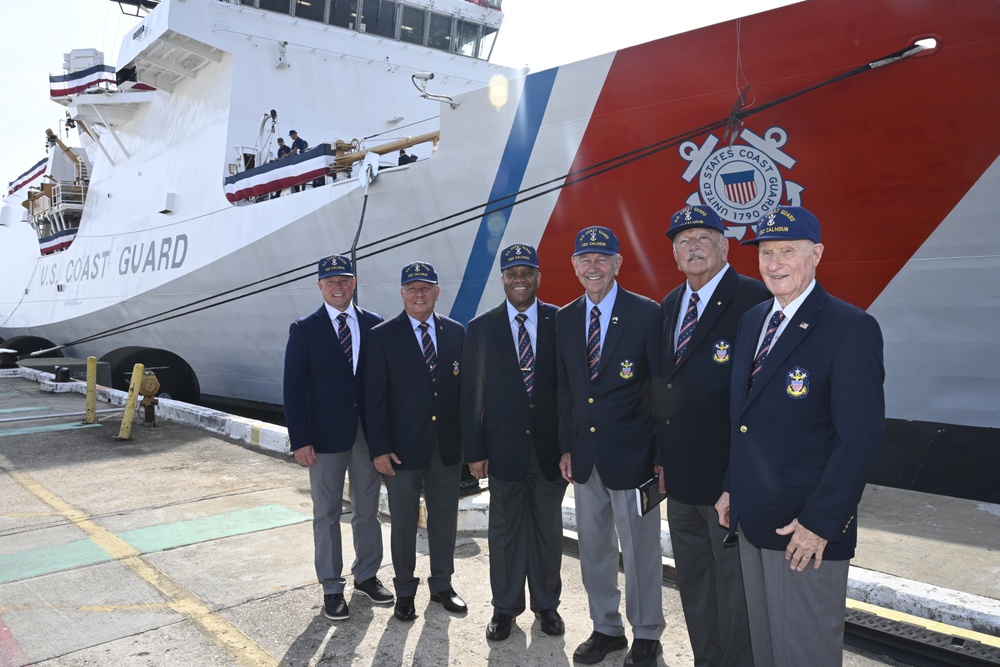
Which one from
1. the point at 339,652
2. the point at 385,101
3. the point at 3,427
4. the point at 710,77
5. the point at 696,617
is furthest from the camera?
the point at 385,101

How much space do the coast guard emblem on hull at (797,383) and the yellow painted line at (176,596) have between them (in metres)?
2.11

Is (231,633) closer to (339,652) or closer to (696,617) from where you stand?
(339,652)

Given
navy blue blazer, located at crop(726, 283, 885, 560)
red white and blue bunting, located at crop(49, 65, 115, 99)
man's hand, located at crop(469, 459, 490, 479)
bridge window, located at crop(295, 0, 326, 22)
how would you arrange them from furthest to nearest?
red white and blue bunting, located at crop(49, 65, 115, 99) < bridge window, located at crop(295, 0, 326, 22) < man's hand, located at crop(469, 459, 490, 479) < navy blue blazer, located at crop(726, 283, 885, 560)

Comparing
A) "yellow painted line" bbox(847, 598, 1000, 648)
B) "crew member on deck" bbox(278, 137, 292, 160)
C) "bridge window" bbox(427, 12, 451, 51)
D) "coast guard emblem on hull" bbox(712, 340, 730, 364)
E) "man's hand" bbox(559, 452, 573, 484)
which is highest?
"bridge window" bbox(427, 12, 451, 51)

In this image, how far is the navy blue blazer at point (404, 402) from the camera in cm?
324

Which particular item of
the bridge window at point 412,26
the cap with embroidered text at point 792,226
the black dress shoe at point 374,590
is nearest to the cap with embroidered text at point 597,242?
the cap with embroidered text at point 792,226

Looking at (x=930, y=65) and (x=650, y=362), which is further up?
(x=930, y=65)

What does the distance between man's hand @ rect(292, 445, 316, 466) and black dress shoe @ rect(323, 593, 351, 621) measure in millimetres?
577

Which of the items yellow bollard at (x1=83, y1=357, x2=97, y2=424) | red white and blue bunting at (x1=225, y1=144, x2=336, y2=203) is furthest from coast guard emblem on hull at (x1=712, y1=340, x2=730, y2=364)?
yellow bollard at (x1=83, y1=357, x2=97, y2=424)

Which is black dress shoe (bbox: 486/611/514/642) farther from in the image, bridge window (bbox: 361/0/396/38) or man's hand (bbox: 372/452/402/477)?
bridge window (bbox: 361/0/396/38)

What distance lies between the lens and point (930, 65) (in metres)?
4.41

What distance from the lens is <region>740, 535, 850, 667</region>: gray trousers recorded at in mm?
1908

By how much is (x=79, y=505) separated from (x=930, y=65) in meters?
6.14

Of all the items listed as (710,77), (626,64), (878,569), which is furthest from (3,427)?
(878,569)
